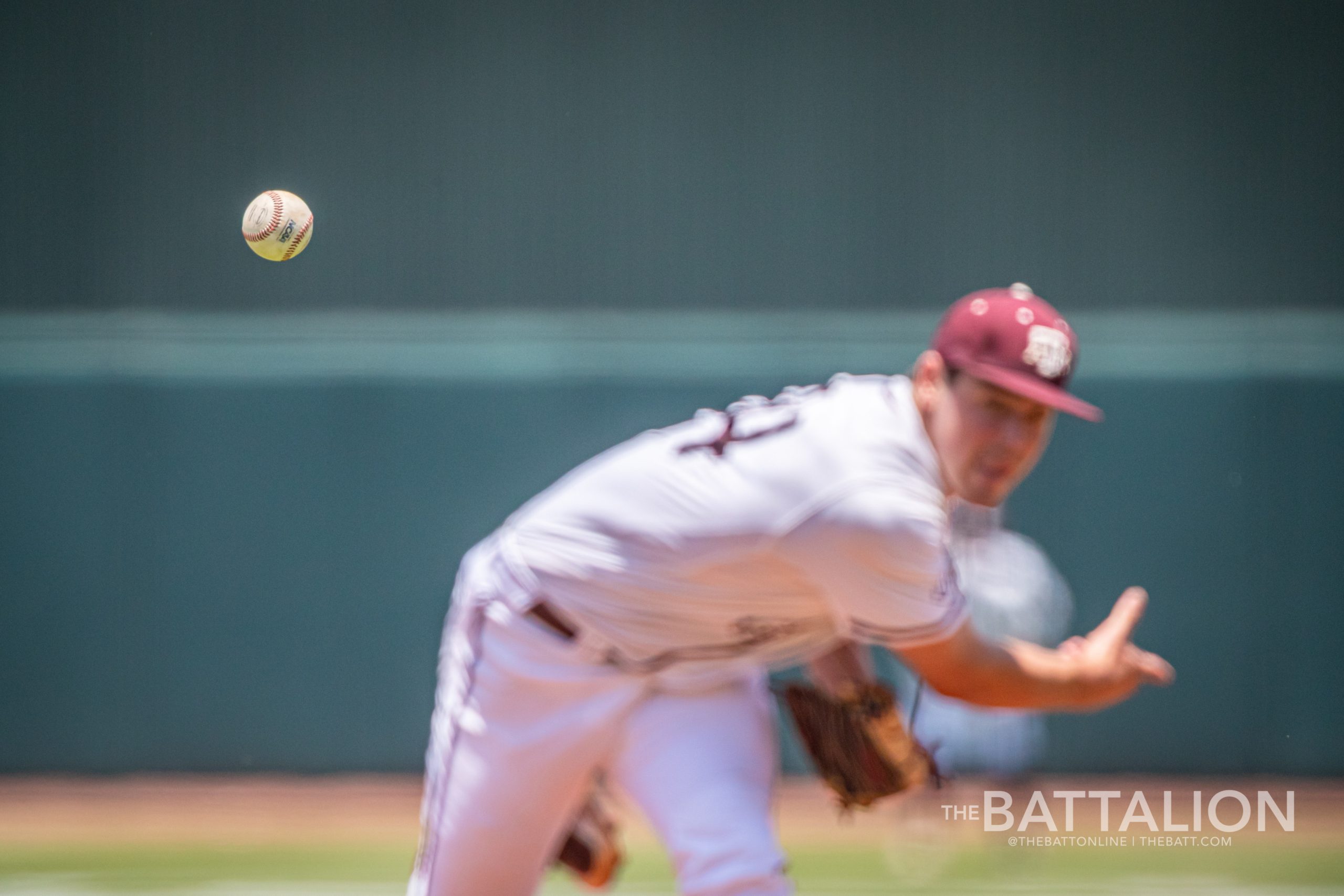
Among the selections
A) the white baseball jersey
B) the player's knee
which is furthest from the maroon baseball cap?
the player's knee

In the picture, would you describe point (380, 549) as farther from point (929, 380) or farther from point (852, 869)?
point (929, 380)

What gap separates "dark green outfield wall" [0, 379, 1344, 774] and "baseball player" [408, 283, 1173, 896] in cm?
511

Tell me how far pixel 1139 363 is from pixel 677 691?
231 inches

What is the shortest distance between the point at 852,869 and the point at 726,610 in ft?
11.7

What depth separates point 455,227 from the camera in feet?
27.0

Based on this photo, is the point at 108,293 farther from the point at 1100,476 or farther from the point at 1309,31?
the point at 1309,31

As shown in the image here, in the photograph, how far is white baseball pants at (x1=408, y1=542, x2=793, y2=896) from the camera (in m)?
2.85

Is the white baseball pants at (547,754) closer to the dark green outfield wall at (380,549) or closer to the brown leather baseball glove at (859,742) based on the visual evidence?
the brown leather baseball glove at (859,742)

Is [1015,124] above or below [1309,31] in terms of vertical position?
below

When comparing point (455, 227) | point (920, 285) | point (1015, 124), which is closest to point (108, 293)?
point (455, 227)

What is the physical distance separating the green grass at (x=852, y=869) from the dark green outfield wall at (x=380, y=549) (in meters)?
1.67

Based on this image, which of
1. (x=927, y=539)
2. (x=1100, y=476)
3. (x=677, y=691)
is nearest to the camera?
(x=927, y=539)

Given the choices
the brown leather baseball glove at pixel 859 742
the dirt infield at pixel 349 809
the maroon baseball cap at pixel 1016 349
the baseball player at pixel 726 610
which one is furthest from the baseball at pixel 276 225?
the maroon baseball cap at pixel 1016 349

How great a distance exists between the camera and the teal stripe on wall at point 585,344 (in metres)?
8.15
